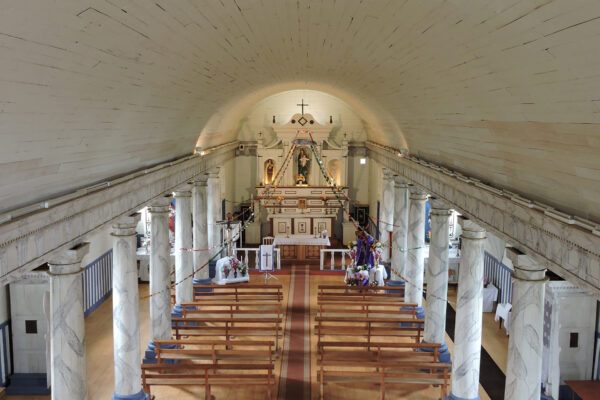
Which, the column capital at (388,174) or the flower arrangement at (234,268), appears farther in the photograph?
the flower arrangement at (234,268)

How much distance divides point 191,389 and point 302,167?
49.6 ft

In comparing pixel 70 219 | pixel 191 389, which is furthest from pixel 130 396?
pixel 70 219

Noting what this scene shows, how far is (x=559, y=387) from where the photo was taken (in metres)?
11.6

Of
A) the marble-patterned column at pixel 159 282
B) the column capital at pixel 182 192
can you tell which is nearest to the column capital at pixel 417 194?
the column capital at pixel 182 192

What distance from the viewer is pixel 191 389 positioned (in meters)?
11.8

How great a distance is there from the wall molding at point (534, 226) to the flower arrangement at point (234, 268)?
9977 millimetres

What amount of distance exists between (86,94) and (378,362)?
25.2ft

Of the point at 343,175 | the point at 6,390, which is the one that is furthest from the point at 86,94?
the point at 343,175

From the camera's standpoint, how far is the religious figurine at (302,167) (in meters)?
25.6

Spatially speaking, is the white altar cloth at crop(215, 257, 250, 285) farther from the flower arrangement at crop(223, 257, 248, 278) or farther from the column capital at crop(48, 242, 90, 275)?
→ the column capital at crop(48, 242, 90, 275)

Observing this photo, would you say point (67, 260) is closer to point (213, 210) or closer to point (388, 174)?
point (388, 174)

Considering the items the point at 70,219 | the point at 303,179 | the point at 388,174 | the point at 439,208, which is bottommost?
the point at 303,179

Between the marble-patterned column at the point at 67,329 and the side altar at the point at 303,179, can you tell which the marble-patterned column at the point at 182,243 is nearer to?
the marble-patterned column at the point at 67,329

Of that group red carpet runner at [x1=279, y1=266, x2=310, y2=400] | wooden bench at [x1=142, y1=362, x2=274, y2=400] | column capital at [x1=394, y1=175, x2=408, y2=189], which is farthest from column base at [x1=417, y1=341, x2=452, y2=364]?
column capital at [x1=394, y1=175, x2=408, y2=189]
